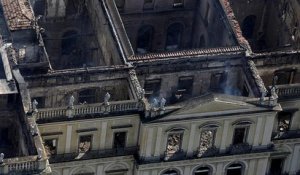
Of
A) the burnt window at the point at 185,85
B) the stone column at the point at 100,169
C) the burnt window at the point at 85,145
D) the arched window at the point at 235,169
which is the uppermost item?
the burnt window at the point at 185,85

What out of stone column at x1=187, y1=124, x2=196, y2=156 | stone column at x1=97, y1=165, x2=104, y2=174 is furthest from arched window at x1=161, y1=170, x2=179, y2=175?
stone column at x1=97, y1=165, x2=104, y2=174

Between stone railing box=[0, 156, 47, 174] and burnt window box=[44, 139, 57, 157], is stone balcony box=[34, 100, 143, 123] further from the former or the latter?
stone railing box=[0, 156, 47, 174]

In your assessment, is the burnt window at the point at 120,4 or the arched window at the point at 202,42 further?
the arched window at the point at 202,42

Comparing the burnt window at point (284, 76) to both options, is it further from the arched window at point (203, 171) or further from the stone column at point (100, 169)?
the stone column at point (100, 169)

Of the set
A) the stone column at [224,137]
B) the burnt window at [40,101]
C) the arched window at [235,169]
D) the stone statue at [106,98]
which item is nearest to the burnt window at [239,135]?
the stone column at [224,137]

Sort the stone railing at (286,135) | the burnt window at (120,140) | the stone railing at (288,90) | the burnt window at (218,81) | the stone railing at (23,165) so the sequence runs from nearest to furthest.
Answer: the stone railing at (23,165)
the burnt window at (120,140)
the stone railing at (288,90)
the stone railing at (286,135)
the burnt window at (218,81)

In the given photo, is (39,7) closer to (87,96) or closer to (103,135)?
(87,96)

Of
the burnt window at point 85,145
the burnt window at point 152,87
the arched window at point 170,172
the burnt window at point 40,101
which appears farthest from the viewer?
the burnt window at point 152,87

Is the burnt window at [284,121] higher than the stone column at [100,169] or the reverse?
higher
